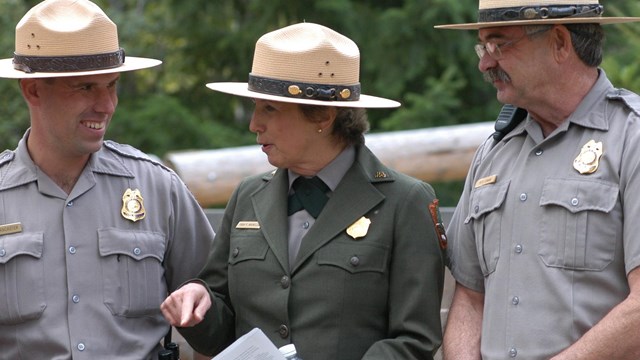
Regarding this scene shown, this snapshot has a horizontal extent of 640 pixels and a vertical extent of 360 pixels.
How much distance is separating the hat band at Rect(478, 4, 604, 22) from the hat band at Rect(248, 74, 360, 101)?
579 mm

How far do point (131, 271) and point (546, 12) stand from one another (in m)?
1.70

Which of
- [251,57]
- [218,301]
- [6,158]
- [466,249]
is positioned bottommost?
[251,57]

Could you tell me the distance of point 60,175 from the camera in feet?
14.9

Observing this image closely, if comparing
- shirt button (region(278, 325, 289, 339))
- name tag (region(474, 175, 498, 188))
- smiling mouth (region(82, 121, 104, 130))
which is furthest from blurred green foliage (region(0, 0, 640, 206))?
shirt button (region(278, 325, 289, 339))

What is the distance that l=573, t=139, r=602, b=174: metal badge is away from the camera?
3918 mm

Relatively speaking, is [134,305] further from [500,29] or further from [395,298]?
[500,29]

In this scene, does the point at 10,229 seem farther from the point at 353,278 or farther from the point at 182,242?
the point at 353,278

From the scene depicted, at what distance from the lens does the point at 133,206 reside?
15.0 feet

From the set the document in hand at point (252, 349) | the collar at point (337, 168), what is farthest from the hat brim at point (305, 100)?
the document in hand at point (252, 349)

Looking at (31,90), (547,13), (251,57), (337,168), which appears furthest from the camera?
(251,57)

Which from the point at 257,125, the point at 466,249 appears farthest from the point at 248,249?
the point at 466,249

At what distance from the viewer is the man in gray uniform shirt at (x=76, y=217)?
4359 mm

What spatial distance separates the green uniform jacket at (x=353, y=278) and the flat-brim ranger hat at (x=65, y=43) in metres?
0.83

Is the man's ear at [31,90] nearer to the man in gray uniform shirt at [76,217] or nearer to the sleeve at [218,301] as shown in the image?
the man in gray uniform shirt at [76,217]
